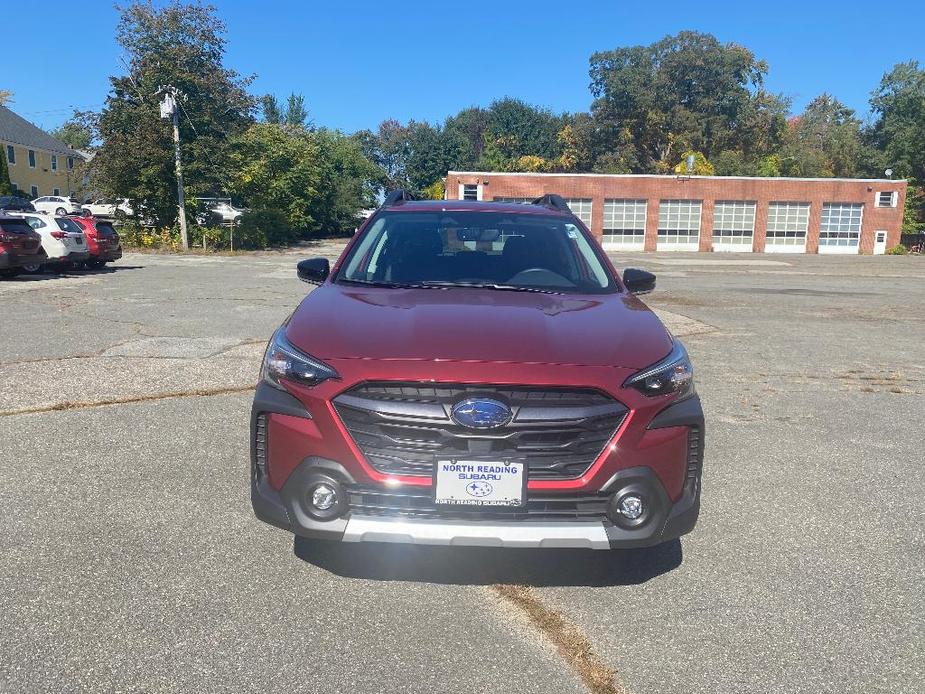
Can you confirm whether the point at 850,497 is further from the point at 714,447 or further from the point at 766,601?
the point at 766,601

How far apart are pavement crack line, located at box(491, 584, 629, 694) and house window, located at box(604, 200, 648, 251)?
1797 inches

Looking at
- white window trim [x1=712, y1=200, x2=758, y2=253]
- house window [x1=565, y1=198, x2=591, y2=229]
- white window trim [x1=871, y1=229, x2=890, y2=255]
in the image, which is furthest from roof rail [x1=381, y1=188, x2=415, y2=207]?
white window trim [x1=871, y1=229, x2=890, y2=255]

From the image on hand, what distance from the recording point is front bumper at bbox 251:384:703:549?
2.88 m

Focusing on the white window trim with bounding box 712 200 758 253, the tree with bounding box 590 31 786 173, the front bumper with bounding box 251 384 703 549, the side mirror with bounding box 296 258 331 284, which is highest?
the tree with bounding box 590 31 786 173

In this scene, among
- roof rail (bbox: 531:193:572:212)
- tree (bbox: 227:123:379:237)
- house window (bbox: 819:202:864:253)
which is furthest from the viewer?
house window (bbox: 819:202:864:253)

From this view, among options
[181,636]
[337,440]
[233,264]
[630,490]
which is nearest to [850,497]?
[630,490]

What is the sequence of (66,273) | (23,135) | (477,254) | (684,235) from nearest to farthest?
1. (477,254)
2. (66,273)
3. (684,235)
4. (23,135)

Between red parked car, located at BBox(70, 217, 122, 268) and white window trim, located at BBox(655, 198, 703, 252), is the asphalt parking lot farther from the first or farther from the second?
white window trim, located at BBox(655, 198, 703, 252)

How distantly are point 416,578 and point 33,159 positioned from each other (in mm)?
68022

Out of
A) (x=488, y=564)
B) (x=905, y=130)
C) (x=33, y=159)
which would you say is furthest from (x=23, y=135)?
(x=905, y=130)

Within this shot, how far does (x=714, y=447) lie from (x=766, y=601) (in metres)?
2.29

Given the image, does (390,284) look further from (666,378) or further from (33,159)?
(33,159)

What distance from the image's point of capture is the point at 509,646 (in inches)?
113

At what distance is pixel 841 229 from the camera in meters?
48.2
